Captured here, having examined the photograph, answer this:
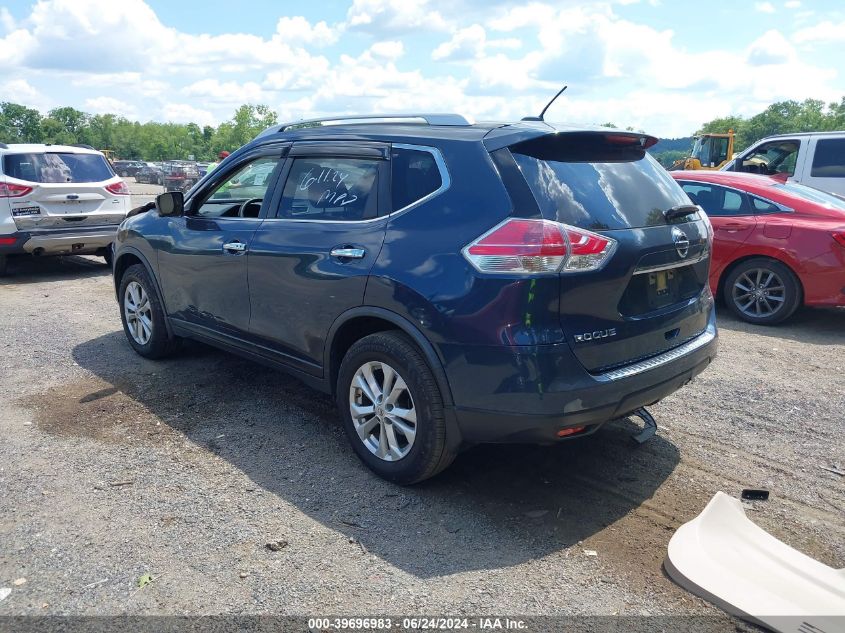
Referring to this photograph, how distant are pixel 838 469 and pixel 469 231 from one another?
263 cm

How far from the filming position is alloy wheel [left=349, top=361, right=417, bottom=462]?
3.69 m

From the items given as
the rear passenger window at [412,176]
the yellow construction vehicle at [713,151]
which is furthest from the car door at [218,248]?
the yellow construction vehicle at [713,151]

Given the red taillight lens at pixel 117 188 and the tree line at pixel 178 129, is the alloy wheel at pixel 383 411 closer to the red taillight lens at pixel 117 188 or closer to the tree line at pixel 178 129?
the red taillight lens at pixel 117 188

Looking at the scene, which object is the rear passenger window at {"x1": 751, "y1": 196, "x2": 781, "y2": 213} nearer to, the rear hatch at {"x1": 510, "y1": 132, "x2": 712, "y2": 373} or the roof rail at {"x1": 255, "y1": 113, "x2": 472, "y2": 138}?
the rear hatch at {"x1": 510, "y1": 132, "x2": 712, "y2": 373}

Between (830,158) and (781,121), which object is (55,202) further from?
(781,121)

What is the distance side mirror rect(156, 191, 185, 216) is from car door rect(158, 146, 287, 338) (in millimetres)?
55

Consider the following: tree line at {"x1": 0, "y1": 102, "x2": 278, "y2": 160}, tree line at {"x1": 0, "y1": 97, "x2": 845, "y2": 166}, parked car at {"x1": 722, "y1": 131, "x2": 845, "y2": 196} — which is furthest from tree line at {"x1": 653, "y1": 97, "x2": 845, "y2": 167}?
parked car at {"x1": 722, "y1": 131, "x2": 845, "y2": 196}

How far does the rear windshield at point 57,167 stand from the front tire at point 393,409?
7.94 m

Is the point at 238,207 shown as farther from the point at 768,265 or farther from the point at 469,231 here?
the point at 768,265

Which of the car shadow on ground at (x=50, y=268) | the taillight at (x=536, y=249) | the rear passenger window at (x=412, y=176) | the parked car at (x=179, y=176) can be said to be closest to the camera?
the taillight at (x=536, y=249)

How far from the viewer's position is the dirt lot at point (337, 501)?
299 centimetres

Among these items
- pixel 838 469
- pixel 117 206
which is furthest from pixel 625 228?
pixel 117 206

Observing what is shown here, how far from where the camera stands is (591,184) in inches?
138

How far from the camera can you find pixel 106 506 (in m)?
3.67
